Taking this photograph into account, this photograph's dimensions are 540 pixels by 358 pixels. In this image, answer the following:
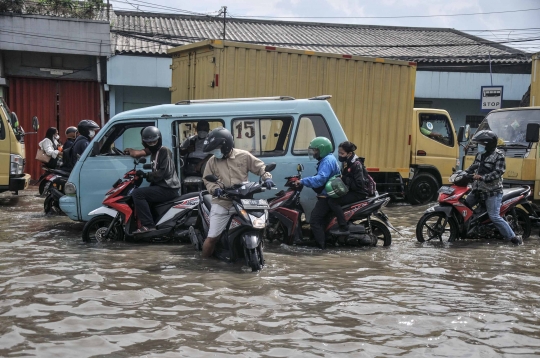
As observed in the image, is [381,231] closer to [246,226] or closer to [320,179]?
[320,179]

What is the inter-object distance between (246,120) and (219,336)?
4736 mm

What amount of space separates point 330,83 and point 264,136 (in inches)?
144

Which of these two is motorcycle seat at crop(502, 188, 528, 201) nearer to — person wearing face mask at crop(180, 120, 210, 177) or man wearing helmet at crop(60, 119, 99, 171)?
person wearing face mask at crop(180, 120, 210, 177)

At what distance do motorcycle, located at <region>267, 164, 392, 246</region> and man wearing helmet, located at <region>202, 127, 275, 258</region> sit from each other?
128 centimetres

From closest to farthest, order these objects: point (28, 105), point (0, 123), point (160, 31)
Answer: point (0, 123)
point (28, 105)
point (160, 31)

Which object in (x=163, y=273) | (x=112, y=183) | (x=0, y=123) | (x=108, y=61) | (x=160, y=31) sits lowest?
(x=163, y=273)

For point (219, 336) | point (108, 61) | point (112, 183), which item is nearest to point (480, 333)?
point (219, 336)

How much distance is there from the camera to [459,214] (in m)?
9.38

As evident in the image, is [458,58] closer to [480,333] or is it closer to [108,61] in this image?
[108,61]

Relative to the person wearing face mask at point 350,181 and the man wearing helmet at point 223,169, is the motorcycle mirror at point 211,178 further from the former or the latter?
the person wearing face mask at point 350,181

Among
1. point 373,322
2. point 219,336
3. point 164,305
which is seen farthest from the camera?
point 164,305

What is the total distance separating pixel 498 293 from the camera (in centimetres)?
626

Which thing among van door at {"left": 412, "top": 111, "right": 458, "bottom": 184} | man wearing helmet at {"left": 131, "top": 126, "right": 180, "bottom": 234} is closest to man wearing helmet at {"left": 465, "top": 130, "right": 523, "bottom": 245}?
man wearing helmet at {"left": 131, "top": 126, "right": 180, "bottom": 234}

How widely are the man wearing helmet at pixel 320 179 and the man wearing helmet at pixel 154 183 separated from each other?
1.67 metres
